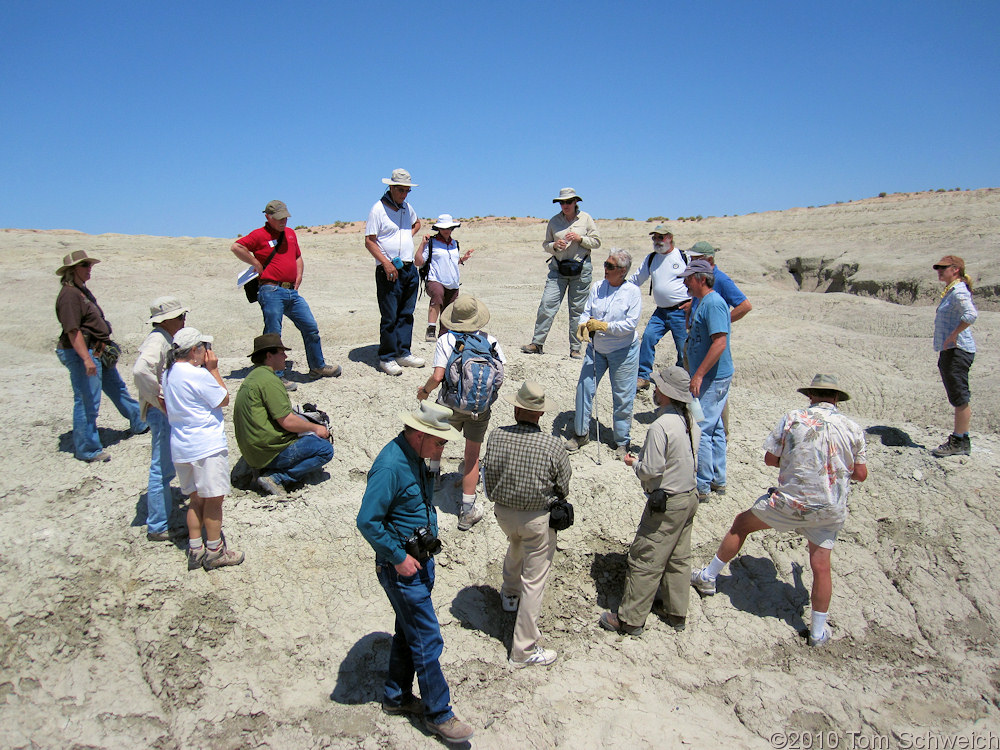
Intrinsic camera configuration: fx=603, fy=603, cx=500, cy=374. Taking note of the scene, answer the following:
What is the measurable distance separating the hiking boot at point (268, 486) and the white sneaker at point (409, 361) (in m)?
2.50

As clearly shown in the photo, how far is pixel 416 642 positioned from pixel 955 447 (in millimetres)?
6324

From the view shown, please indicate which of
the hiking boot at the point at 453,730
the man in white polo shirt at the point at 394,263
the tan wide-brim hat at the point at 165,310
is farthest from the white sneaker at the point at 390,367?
the hiking boot at the point at 453,730

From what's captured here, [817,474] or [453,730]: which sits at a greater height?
[817,474]

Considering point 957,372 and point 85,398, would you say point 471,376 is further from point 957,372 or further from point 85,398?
point 957,372

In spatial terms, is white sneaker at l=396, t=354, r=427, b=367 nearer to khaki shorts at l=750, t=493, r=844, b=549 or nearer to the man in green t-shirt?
the man in green t-shirt

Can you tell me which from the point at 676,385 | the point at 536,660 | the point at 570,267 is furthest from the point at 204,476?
the point at 570,267

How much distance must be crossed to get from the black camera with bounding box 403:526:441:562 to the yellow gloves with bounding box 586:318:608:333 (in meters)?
3.28

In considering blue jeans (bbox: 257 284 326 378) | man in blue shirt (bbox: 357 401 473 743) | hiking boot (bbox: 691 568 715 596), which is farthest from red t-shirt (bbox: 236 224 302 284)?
hiking boot (bbox: 691 568 715 596)

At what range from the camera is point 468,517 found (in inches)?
221

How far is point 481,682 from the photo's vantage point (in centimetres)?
442

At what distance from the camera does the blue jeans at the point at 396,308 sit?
7.38 m

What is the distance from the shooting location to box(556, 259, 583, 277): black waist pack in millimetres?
7980

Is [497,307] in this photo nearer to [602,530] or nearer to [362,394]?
[362,394]

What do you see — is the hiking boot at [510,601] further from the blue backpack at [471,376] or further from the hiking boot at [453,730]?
the blue backpack at [471,376]
